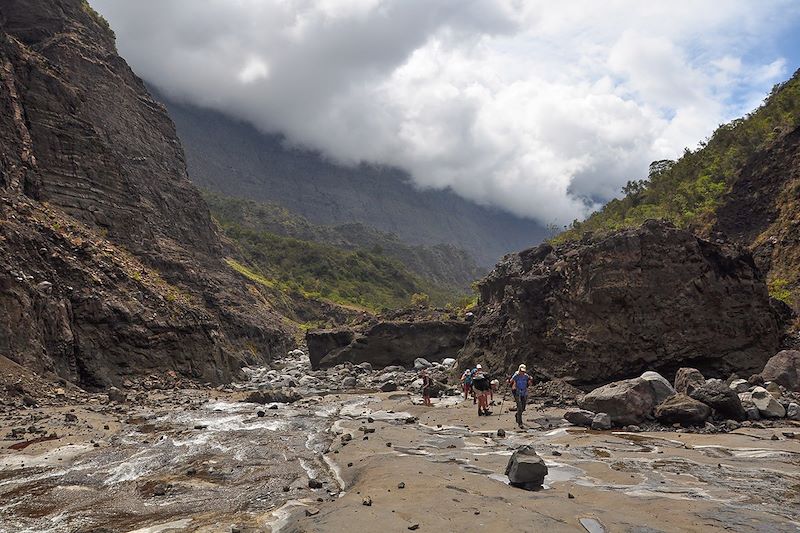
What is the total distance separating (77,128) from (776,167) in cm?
5852

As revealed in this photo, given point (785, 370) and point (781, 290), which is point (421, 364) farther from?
point (785, 370)

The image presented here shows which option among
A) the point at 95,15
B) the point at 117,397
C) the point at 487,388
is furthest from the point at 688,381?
the point at 95,15

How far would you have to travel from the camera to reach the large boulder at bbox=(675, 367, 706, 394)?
755 inches

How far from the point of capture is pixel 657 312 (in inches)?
1000

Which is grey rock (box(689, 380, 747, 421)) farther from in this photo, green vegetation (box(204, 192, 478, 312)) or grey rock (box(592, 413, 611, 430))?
→ green vegetation (box(204, 192, 478, 312))

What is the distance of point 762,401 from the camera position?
17.2 m

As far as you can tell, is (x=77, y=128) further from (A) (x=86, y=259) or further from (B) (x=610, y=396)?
(B) (x=610, y=396)

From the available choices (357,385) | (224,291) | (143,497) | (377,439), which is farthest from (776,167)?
(224,291)

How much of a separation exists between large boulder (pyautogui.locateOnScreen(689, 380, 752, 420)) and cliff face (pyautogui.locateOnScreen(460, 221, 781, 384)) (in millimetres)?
7712

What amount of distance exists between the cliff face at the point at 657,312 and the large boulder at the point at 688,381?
481 centimetres

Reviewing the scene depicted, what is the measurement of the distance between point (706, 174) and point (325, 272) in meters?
101

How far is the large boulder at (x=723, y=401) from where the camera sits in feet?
55.0

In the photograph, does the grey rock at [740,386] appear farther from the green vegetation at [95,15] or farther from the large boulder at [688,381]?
the green vegetation at [95,15]

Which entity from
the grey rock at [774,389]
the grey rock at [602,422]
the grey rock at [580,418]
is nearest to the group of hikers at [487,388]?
the grey rock at [580,418]
